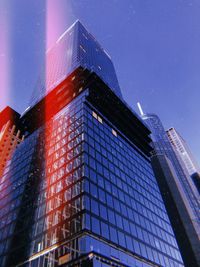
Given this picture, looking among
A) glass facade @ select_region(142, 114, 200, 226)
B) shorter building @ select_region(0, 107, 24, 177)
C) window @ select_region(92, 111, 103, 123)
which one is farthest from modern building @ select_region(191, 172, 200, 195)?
window @ select_region(92, 111, 103, 123)

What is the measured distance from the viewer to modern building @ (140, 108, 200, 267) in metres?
81.5

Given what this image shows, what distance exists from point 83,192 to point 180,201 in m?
72.5

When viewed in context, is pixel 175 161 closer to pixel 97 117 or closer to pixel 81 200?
pixel 97 117

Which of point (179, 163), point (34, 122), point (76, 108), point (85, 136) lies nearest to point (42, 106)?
point (34, 122)

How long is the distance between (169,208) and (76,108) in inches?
2373

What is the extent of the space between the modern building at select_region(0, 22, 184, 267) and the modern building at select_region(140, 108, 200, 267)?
28.4m

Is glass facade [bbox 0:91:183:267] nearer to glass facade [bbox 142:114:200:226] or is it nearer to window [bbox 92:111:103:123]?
window [bbox 92:111:103:123]

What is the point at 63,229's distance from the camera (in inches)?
1421

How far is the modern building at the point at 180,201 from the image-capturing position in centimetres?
8151

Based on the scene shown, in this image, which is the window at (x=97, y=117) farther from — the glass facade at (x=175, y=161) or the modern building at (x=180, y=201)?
the glass facade at (x=175, y=161)

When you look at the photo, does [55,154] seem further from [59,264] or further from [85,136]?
[59,264]

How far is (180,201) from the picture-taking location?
99875 mm

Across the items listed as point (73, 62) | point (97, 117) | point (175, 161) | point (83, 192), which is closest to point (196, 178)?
point (175, 161)

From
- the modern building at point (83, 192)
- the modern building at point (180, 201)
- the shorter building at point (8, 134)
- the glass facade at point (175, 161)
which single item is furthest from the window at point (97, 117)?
the glass facade at point (175, 161)
